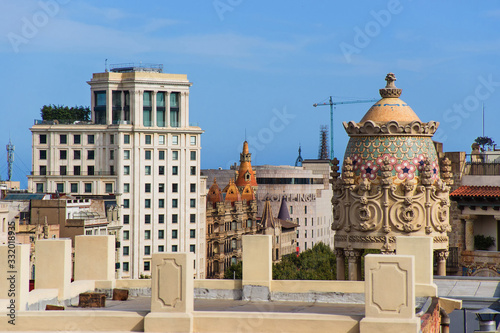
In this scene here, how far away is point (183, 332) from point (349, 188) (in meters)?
15.2

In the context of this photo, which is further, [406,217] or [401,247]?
[406,217]

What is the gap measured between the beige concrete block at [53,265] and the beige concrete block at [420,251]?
774 cm

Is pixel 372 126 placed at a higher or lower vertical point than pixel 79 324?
higher

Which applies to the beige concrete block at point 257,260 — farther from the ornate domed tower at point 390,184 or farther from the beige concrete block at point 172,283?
the ornate domed tower at point 390,184

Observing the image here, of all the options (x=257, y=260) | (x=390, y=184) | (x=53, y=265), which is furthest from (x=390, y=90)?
(x=53, y=265)

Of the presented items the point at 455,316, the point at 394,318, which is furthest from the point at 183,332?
the point at 455,316

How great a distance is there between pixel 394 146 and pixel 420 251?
9044 mm

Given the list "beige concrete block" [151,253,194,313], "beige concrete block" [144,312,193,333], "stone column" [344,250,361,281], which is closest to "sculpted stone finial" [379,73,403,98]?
"stone column" [344,250,361,281]

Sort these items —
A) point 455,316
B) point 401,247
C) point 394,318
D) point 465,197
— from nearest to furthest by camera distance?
point 394,318
point 401,247
point 455,316
point 465,197

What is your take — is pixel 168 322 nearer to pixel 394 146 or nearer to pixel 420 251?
pixel 420 251

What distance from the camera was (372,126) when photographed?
34.9 meters

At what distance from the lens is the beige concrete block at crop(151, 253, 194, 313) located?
2112 cm

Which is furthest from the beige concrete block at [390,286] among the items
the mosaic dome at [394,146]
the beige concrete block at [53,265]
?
the mosaic dome at [394,146]

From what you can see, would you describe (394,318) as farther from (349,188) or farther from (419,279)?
(349,188)
